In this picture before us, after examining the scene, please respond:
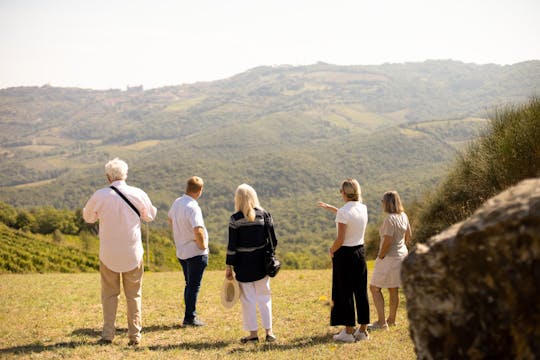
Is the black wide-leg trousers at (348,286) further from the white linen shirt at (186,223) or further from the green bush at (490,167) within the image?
the green bush at (490,167)

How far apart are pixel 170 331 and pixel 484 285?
5.53m

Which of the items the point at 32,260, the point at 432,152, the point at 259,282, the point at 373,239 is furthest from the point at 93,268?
the point at 432,152

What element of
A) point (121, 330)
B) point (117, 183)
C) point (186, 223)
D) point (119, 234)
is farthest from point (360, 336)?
point (117, 183)

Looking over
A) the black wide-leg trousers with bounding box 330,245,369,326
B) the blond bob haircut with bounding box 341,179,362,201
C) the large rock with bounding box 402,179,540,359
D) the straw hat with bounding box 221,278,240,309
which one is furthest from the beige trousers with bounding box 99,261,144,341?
the large rock with bounding box 402,179,540,359

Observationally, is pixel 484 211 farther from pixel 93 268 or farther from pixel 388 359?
pixel 93 268

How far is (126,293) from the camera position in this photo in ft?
22.4

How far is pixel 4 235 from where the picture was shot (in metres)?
26.7

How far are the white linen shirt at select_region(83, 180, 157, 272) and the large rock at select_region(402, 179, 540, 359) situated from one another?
396cm

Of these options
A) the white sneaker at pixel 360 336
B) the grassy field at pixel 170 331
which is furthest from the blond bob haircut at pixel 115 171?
the white sneaker at pixel 360 336

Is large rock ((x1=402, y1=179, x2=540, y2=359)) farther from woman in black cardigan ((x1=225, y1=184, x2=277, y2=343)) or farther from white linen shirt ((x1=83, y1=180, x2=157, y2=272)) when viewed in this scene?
white linen shirt ((x1=83, y1=180, x2=157, y2=272))

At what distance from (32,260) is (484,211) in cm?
2297

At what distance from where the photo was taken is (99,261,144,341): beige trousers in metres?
6.78

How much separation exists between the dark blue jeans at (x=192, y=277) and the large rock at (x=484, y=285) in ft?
15.2

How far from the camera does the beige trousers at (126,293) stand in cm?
678
